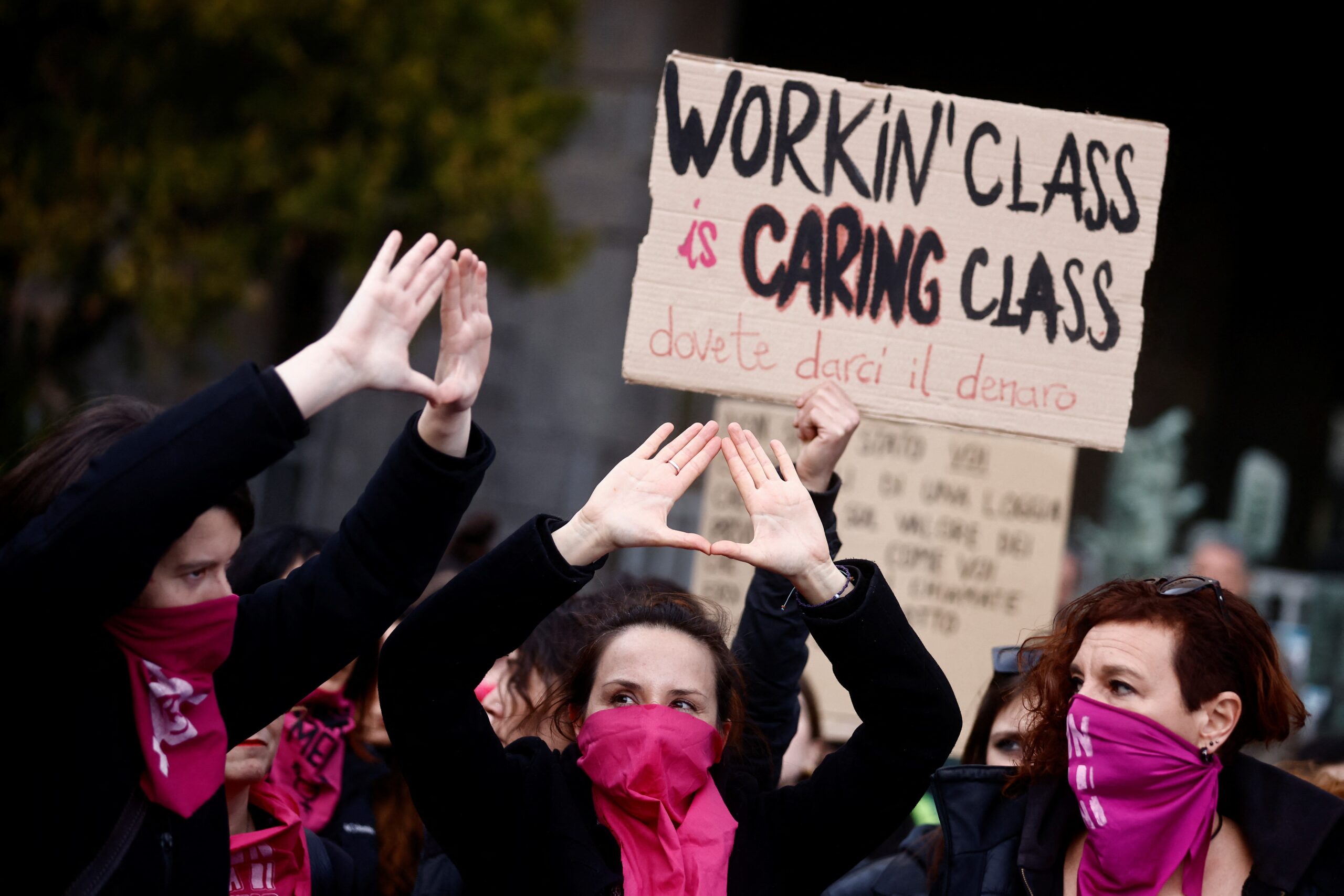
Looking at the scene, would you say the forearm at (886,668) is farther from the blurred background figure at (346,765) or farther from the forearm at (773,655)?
the blurred background figure at (346,765)

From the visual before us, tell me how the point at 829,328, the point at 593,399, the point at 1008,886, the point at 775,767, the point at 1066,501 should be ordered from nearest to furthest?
1. the point at 1008,886
2. the point at 775,767
3. the point at 829,328
4. the point at 1066,501
5. the point at 593,399

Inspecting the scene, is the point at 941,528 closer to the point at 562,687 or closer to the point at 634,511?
the point at 562,687

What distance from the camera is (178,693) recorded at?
70.0 inches

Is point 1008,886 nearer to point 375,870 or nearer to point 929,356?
point 929,356

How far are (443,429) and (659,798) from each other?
64cm

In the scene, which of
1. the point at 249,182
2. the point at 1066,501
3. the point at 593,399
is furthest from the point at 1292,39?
the point at 249,182

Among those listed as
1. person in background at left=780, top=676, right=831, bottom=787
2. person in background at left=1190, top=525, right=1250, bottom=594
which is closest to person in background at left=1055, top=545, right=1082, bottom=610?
person in background at left=1190, top=525, right=1250, bottom=594

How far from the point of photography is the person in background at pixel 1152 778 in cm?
215

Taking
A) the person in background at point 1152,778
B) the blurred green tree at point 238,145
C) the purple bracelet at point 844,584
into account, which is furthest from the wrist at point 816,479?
the blurred green tree at point 238,145

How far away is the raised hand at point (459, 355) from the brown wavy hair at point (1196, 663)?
111cm

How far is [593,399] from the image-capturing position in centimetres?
746

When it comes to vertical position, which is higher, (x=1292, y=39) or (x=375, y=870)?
(x=1292, y=39)

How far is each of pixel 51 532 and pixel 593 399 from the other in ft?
19.4

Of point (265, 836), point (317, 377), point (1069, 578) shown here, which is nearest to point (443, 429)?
point (317, 377)
